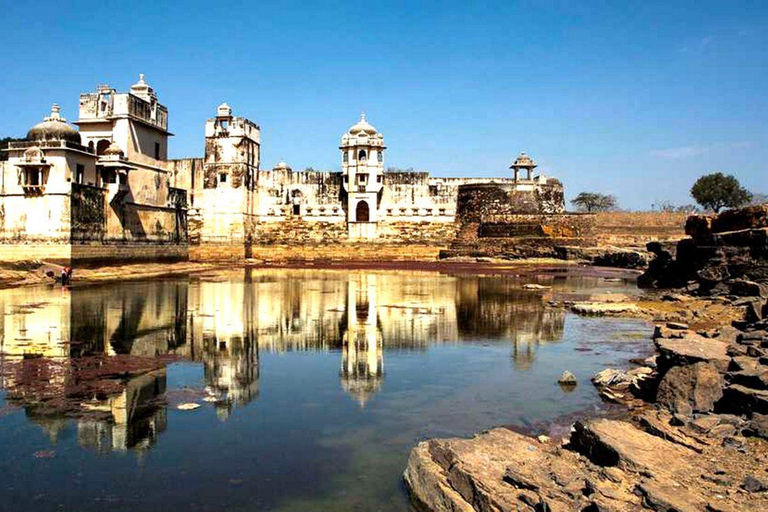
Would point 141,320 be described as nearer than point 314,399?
No

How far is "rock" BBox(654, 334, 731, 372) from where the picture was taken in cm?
750

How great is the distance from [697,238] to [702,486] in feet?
63.8

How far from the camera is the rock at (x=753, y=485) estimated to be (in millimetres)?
4516

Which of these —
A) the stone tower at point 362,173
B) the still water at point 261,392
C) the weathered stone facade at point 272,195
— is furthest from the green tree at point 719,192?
the still water at point 261,392

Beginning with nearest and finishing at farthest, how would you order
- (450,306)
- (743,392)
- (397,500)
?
(397,500), (743,392), (450,306)

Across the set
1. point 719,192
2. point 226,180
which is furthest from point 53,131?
point 719,192

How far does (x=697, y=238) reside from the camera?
866 inches

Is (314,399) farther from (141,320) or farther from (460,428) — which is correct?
(141,320)

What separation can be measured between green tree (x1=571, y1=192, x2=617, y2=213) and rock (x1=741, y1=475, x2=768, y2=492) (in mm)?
73209

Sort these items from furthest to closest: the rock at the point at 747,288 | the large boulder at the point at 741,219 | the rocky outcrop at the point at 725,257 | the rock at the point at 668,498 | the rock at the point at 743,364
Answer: the large boulder at the point at 741,219 < the rocky outcrop at the point at 725,257 < the rock at the point at 747,288 < the rock at the point at 743,364 < the rock at the point at 668,498

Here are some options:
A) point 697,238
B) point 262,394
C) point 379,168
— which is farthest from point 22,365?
point 379,168

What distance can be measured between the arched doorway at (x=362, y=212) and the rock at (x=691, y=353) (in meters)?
36.7

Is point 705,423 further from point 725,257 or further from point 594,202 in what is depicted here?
point 594,202

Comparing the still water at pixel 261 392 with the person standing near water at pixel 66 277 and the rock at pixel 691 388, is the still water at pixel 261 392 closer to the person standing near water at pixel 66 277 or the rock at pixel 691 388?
the rock at pixel 691 388
